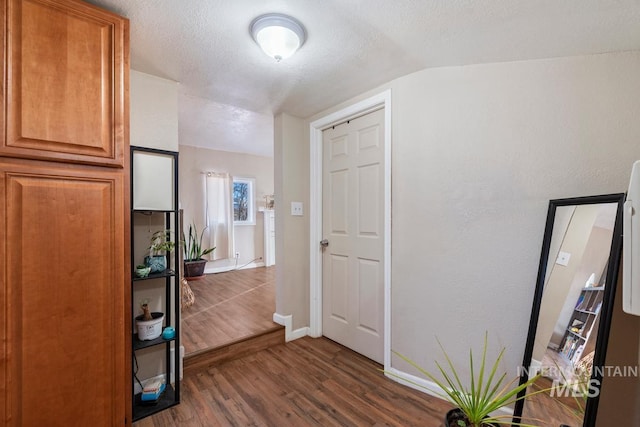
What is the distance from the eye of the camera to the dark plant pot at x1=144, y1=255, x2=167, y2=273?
1743mm

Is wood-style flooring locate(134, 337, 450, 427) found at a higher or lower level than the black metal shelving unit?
lower

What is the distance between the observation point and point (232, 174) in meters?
5.12

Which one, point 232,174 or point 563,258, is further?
point 232,174

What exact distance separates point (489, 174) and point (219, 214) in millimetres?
4316

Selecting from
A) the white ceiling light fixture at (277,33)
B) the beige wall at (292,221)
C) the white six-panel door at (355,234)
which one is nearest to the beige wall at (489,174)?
the white six-panel door at (355,234)

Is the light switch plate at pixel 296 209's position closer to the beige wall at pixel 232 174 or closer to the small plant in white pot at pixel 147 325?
the small plant in white pot at pixel 147 325

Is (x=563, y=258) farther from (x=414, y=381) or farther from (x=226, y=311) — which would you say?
(x=226, y=311)

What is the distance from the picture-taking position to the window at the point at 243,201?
524cm

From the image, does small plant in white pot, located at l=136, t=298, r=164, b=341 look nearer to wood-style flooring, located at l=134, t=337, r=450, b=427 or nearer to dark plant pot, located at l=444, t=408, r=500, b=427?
wood-style flooring, located at l=134, t=337, r=450, b=427

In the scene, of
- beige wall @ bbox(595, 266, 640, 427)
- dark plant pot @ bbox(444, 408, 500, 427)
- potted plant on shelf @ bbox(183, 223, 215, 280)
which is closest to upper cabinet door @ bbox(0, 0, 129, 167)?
dark plant pot @ bbox(444, 408, 500, 427)

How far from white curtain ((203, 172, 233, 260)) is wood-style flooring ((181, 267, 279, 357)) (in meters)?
0.58

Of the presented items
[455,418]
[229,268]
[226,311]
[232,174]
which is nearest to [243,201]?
[232,174]

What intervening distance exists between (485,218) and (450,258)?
1.03ft

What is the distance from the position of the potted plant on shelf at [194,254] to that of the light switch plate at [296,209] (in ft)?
8.41
